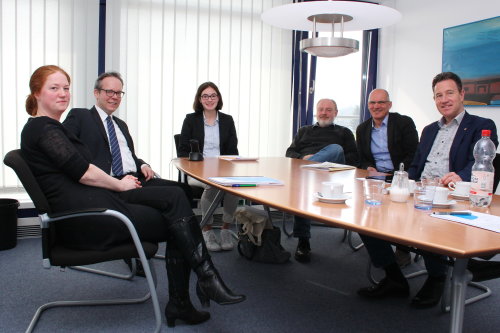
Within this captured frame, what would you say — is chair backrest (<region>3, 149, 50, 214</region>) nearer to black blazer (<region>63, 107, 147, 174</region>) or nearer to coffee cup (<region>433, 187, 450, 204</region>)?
black blazer (<region>63, 107, 147, 174</region>)

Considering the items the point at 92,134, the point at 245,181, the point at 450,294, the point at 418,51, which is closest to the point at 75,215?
the point at 245,181

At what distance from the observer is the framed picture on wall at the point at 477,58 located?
378 centimetres

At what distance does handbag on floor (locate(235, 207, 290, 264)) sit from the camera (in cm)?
315

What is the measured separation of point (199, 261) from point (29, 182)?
776mm

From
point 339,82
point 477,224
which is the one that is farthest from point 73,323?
point 339,82

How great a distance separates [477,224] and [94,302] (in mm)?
1869

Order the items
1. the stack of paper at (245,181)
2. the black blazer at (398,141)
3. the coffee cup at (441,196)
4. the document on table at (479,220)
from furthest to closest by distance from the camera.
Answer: the black blazer at (398,141) → the stack of paper at (245,181) → the coffee cup at (441,196) → the document on table at (479,220)

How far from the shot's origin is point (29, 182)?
1755 millimetres

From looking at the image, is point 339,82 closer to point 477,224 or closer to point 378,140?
point 378,140

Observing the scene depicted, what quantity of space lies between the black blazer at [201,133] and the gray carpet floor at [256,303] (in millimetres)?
1030

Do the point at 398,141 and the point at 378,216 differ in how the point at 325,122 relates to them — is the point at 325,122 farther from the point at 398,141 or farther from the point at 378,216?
the point at 378,216

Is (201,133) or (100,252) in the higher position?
(201,133)

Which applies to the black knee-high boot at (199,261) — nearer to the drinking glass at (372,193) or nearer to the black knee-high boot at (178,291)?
the black knee-high boot at (178,291)

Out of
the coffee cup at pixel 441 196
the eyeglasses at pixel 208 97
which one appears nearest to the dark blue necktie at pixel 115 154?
the eyeglasses at pixel 208 97
